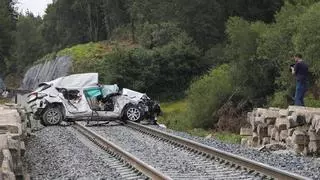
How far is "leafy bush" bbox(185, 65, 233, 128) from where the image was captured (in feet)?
90.8

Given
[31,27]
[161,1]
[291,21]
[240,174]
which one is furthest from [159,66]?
[31,27]

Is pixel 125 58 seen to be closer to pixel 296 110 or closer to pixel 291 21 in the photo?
pixel 291 21

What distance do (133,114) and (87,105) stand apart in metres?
1.96

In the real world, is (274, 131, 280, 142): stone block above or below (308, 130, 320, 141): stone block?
below

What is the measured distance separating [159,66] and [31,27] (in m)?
85.1

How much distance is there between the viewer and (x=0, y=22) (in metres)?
74.2

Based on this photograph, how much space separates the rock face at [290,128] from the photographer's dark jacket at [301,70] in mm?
1249

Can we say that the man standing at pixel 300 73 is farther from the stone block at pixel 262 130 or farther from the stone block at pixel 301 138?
the stone block at pixel 301 138

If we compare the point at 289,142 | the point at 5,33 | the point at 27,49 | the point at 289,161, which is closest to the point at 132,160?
the point at 289,161

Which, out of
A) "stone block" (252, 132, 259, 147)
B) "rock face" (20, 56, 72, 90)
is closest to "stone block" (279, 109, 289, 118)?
"stone block" (252, 132, 259, 147)

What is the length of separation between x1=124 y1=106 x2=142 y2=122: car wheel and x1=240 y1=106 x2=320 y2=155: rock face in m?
8.19

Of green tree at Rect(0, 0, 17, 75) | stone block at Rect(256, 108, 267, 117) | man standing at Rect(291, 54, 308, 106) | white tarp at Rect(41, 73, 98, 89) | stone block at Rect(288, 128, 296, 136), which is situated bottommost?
stone block at Rect(288, 128, 296, 136)

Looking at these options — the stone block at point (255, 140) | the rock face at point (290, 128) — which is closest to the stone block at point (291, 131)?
the rock face at point (290, 128)

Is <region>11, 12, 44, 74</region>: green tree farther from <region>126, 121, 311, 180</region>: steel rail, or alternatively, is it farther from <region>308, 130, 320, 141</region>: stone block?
<region>308, 130, 320, 141</region>: stone block
